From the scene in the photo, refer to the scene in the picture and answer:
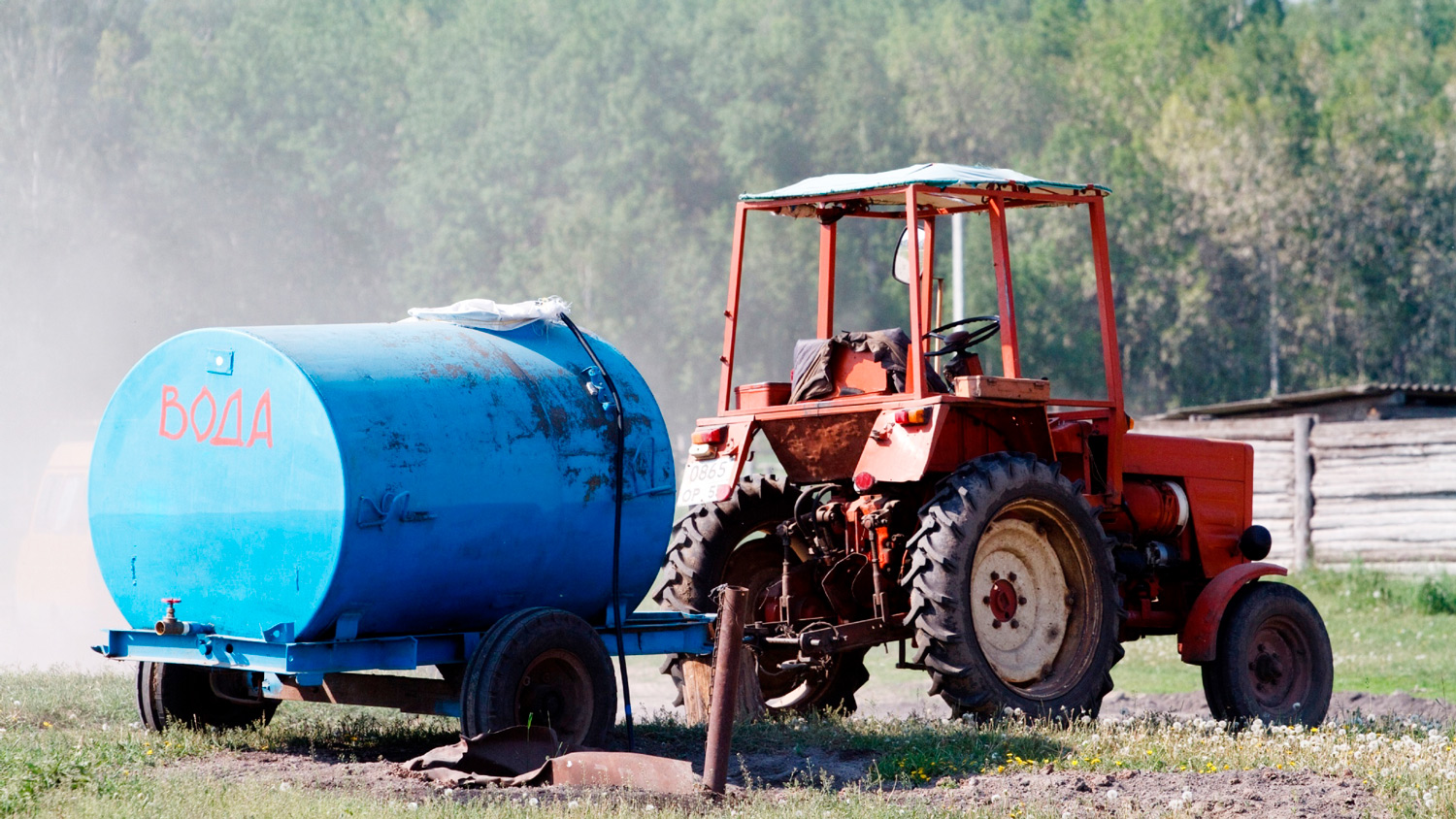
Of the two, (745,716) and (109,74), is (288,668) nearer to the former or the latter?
(745,716)

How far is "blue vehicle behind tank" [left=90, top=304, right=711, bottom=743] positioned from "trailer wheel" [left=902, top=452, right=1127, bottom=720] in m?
1.51

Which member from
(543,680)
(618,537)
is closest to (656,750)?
(543,680)

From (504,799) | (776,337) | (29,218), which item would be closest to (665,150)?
(776,337)

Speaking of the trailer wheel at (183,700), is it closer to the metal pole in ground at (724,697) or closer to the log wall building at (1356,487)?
the metal pole in ground at (724,697)

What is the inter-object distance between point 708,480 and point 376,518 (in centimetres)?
248

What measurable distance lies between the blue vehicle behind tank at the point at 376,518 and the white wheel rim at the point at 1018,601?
1.85 metres

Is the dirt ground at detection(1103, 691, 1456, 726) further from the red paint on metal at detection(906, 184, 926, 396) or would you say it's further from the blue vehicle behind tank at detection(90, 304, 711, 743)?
the blue vehicle behind tank at detection(90, 304, 711, 743)

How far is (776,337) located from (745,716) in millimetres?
43363

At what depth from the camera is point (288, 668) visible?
696 cm

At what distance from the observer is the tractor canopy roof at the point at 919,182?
8.84 m

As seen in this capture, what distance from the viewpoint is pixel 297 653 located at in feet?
22.9

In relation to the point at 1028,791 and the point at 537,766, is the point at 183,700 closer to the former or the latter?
the point at 537,766

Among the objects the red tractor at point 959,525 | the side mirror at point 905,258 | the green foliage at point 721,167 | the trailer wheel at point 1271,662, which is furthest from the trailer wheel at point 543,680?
the green foliage at point 721,167

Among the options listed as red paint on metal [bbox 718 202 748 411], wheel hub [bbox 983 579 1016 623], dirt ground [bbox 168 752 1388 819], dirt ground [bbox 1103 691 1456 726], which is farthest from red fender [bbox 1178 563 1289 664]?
red paint on metal [bbox 718 202 748 411]
